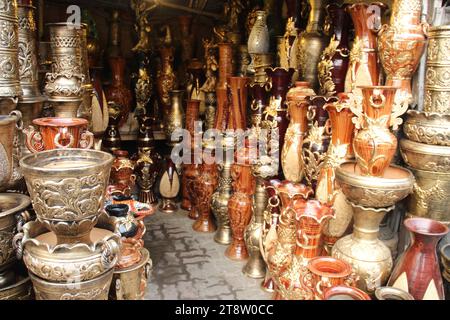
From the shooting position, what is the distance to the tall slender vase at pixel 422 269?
1.86m

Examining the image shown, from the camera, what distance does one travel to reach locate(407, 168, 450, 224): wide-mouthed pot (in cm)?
220

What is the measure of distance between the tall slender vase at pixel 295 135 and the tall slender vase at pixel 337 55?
0.14 m

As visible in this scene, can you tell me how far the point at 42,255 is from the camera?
1.65 meters

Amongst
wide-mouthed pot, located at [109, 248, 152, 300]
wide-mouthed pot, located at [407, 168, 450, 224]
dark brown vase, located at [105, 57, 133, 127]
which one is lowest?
wide-mouthed pot, located at [109, 248, 152, 300]

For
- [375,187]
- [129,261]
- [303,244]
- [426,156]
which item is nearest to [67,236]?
[129,261]

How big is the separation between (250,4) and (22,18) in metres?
2.40

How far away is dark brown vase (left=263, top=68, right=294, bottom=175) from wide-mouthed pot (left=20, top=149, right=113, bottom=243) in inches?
67.0

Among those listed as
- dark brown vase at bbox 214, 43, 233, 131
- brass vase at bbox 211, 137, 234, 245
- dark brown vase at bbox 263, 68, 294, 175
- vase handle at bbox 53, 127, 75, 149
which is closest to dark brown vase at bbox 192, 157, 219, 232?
brass vase at bbox 211, 137, 234, 245

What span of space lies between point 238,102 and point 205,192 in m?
0.90

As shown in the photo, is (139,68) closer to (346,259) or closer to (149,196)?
(149,196)

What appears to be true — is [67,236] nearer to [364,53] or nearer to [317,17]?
[364,53]

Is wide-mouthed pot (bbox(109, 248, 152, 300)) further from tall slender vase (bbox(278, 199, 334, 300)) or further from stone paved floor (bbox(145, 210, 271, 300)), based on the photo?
tall slender vase (bbox(278, 199, 334, 300))

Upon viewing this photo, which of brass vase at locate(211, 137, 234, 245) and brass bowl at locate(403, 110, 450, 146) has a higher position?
brass bowl at locate(403, 110, 450, 146)

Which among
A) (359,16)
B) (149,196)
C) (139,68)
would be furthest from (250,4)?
(149,196)
